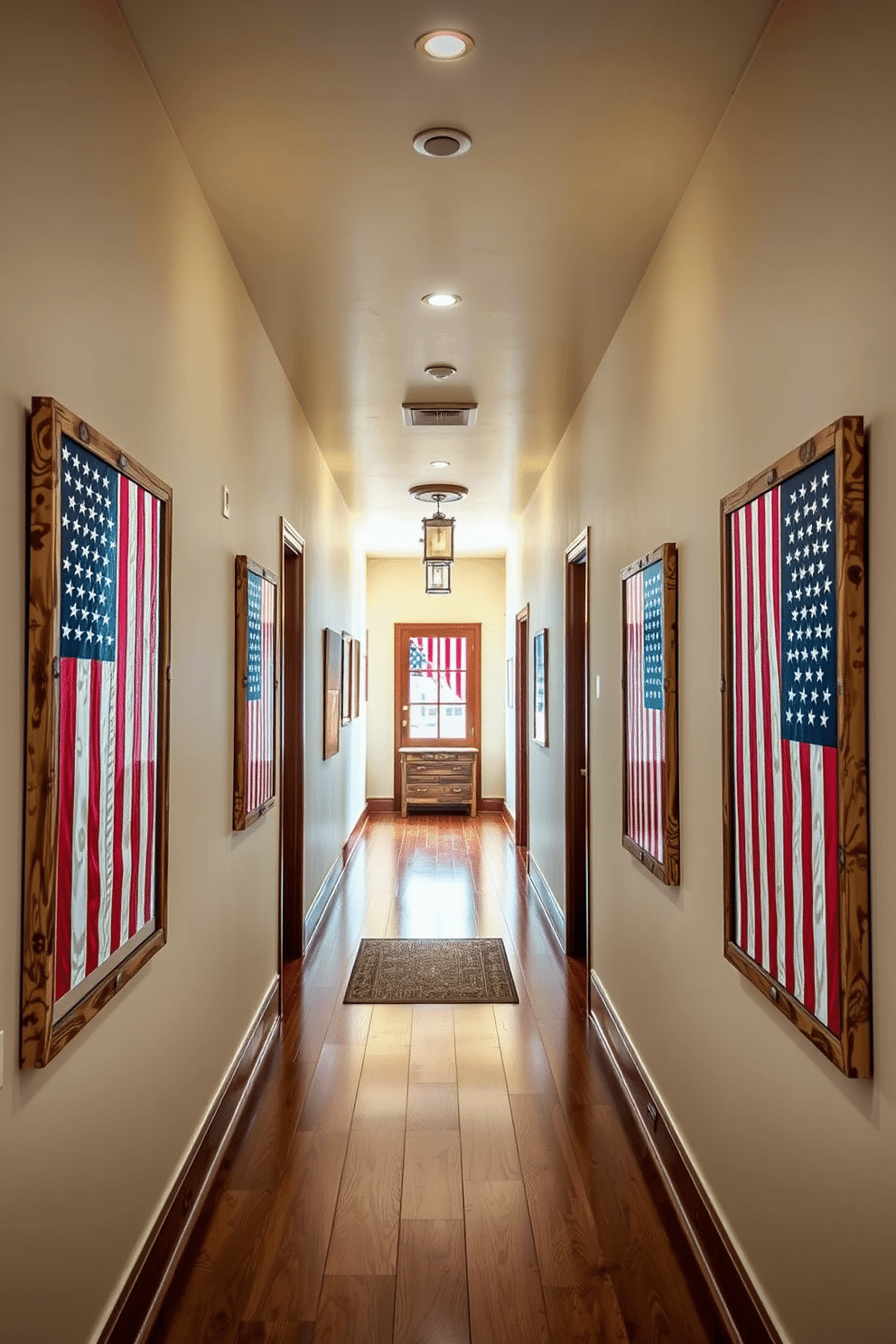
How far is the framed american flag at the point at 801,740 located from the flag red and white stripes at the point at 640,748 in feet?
2.28

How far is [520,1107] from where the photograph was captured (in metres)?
3.41

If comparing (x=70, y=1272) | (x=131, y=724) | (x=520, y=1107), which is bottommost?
(x=520, y=1107)

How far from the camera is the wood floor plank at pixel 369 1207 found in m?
2.48

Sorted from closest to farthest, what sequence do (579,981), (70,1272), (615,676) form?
(70,1272) < (615,676) < (579,981)

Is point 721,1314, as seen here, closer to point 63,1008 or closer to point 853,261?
point 63,1008

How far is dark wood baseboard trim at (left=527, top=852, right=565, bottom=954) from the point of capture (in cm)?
555

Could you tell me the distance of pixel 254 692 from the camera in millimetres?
3594

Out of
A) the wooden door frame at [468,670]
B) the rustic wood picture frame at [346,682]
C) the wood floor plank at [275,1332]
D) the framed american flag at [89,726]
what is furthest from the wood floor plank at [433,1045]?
the wooden door frame at [468,670]

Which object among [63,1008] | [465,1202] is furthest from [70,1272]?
[465,1202]

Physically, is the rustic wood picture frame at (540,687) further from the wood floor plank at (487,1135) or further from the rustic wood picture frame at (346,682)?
the wood floor plank at (487,1135)

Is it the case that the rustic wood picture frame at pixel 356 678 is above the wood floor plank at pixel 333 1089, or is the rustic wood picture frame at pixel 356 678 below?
above

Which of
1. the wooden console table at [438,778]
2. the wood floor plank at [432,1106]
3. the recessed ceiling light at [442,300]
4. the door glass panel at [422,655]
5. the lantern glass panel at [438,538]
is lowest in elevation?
the wood floor plank at [432,1106]

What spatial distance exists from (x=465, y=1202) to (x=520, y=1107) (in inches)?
26.4

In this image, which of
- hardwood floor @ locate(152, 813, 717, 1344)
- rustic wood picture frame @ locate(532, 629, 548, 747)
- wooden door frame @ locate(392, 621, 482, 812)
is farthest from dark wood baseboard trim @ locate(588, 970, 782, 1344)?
wooden door frame @ locate(392, 621, 482, 812)
